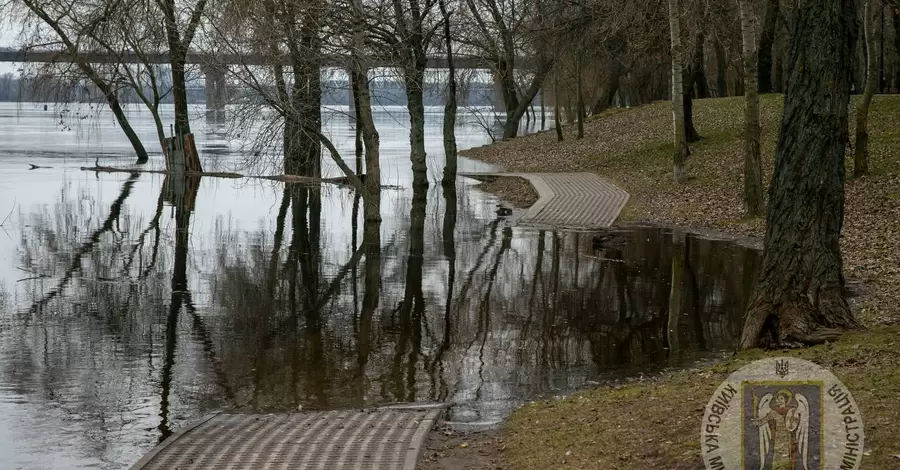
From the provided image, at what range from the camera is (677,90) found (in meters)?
24.5

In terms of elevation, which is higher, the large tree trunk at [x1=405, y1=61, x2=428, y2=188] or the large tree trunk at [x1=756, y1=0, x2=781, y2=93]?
the large tree trunk at [x1=756, y1=0, x2=781, y2=93]

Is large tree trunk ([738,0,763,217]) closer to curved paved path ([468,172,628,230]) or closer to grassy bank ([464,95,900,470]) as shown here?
grassy bank ([464,95,900,470])

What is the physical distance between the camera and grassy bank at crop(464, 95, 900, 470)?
6645mm

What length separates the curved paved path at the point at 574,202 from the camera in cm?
2188

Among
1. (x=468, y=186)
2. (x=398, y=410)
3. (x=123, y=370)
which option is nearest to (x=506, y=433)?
(x=398, y=410)

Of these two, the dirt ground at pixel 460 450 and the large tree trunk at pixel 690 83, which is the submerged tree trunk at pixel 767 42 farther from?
the dirt ground at pixel 460 450

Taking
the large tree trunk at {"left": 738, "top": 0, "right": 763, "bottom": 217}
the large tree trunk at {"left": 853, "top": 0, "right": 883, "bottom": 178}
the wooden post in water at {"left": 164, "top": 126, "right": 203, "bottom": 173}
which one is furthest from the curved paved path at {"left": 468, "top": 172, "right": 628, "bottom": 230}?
the wooden post in water at {"left": 164, "top": 126, "right": 203, "bottom": 173}

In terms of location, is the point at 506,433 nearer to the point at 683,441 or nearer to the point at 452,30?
the point at 683,441

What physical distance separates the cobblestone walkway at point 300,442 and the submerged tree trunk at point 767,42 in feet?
77.2

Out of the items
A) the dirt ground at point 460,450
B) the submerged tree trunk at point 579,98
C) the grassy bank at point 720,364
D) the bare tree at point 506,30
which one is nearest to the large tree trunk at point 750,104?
the grassy bank at point 720,364

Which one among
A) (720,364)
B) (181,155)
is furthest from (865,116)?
(181,155)

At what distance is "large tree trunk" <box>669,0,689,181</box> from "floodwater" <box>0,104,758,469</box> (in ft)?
16.8

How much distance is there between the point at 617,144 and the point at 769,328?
28.2 metres

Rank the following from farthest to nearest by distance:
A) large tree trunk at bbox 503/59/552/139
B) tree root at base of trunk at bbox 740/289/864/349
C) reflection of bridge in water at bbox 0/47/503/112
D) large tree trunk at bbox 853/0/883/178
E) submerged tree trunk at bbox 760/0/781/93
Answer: large tree trunk at bbox 503/59/552/139 → submerged tree trunk at bbox 760/0/781/93 → large tree trunk at bbox 853/0/883/178 → reflection of bridge in water at bbox 0/47/503/112 → tree root at base of trunk at bbox 740/289/864/349
